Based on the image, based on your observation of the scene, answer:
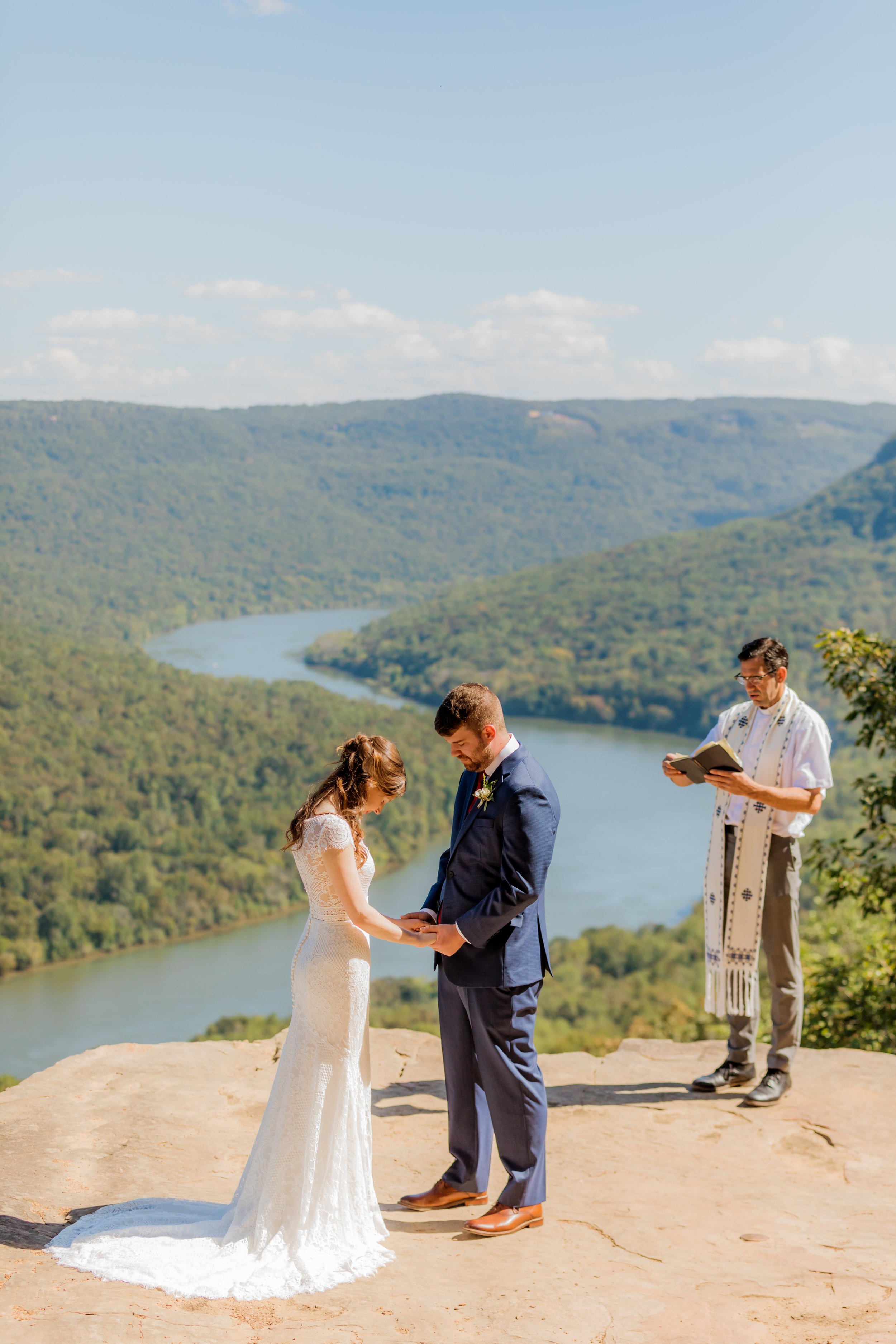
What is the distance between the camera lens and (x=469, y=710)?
2928 mm

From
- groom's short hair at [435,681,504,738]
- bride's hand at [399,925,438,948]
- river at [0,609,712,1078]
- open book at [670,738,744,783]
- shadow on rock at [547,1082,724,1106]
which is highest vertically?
groom's short hair at [435,681,504,738]

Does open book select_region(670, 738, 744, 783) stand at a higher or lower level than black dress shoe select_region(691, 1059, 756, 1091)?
higher

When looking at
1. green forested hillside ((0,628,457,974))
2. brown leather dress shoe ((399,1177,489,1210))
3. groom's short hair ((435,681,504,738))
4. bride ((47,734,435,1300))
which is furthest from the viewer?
green forested hillside ((0,628,457,974))

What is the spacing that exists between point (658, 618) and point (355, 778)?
7346 centimetres

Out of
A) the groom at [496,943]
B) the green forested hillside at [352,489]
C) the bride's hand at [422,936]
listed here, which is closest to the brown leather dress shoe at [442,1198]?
the groom at [496,943]

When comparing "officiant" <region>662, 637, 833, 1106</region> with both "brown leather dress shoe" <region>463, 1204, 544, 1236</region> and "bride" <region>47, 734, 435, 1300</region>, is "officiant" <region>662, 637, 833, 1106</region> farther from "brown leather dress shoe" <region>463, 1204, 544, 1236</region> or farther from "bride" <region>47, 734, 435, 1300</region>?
"bride" <region>47, 734, 435, 1300</region>

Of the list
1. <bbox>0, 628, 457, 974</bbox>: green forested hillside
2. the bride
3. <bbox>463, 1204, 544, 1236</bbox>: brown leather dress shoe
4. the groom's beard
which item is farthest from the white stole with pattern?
<bbox>0, 628, 457, 974</bbox>: green forested hillside

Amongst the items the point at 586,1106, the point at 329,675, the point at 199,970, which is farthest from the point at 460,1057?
the point at 329,675

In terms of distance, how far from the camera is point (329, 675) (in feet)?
249

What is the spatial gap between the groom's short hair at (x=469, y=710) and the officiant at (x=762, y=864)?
1.38 meters

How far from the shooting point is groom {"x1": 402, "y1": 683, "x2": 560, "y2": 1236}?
296 centimetres

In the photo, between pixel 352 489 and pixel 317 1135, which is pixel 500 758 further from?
pixel 352 489

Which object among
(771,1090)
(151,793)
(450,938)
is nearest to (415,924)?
(450,938)

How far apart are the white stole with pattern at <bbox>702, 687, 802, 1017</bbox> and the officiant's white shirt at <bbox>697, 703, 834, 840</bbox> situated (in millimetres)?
20
